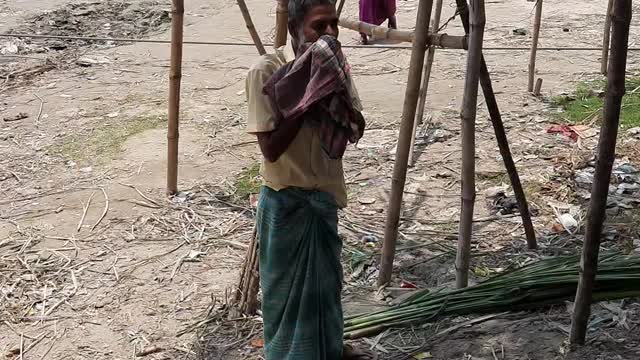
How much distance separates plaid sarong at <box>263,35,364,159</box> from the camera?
2205 millimetres

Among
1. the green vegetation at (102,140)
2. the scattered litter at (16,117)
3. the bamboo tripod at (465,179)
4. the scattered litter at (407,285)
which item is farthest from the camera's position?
the scattered litter at (16,117)

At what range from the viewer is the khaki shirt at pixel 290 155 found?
7.57ft

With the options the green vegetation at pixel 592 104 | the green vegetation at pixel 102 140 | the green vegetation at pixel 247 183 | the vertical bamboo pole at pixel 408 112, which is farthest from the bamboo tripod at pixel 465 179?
the green vegetation at pixel 102 140

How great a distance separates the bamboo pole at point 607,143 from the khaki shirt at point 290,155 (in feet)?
2.53

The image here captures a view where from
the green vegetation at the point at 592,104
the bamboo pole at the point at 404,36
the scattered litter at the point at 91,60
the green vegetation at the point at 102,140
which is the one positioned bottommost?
the green vegetation at the point at 102,140

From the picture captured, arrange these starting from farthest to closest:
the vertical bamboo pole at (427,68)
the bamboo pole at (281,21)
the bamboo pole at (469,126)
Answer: the vertical bamboo pole at (427,68) < the bamboo pole at (281,21) < the bamboo pole at (469,126)

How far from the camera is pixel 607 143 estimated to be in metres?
2.34

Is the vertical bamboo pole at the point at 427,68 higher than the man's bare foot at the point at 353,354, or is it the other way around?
the vertical bamboo pole at the point at 427,68

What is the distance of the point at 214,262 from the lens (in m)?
3.91

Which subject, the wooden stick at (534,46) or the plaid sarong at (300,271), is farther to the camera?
the wooden stick at (534,46)

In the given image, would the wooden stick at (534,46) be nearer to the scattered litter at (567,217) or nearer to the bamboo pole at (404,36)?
the scattered litter at (567,217)

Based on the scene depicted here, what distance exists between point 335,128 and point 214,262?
69.5 inches

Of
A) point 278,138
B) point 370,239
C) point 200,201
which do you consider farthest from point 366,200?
point 278,138

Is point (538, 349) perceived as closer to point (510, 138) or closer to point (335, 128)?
point (335, 128)
